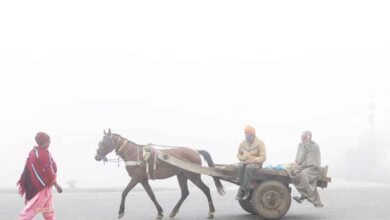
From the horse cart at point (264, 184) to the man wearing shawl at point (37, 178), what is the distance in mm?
3234

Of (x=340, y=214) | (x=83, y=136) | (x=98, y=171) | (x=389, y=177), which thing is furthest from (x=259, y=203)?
(x=83, y=136)

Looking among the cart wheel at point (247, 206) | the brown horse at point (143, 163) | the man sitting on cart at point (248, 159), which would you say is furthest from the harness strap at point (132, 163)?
the cart wheel at point (247, 206)

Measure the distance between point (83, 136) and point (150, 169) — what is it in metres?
91.4

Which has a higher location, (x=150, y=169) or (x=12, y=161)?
(x=150, y=169)

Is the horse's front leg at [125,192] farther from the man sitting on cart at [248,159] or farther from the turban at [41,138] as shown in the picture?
the turban at [41,138]

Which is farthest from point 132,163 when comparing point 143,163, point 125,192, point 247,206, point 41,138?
point 41,138

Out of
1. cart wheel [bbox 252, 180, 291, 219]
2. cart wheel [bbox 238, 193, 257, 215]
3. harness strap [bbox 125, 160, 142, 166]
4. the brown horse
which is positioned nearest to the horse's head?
the brown horse

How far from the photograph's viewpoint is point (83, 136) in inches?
3964

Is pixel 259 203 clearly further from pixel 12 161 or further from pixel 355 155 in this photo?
pixel 12 161

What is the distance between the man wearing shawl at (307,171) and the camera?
37.3 ft

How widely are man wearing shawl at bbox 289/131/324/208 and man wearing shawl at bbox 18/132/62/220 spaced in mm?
5271

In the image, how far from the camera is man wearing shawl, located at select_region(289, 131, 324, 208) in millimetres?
11375

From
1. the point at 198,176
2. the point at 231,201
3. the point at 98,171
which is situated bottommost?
the point at 98,171

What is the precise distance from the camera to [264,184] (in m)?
11.3
